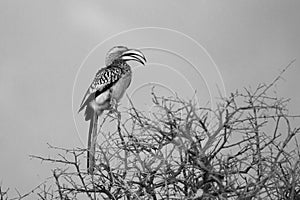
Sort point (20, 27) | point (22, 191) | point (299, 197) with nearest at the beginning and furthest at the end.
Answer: point (299, 197)
point (22, 191)
point (20, 27)

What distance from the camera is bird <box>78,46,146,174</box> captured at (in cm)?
242

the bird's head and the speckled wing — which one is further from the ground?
the bird's head

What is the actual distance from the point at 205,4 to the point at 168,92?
458mm

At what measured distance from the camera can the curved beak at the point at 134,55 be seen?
2.50m

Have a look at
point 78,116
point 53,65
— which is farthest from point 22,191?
point 53,65

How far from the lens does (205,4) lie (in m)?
2.57

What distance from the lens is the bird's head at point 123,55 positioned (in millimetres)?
2496

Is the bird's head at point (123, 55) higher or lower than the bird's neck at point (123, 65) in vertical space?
higher

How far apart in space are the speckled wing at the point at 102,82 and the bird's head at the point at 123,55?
5cm

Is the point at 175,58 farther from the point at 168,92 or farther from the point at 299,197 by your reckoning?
the point at 299,197

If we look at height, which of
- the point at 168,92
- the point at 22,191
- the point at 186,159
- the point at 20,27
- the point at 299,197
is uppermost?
the point at 20,27

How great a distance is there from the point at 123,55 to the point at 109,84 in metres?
0.16

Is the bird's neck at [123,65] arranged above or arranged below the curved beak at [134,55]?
below

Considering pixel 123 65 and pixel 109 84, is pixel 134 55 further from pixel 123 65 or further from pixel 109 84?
pixel 109 84
